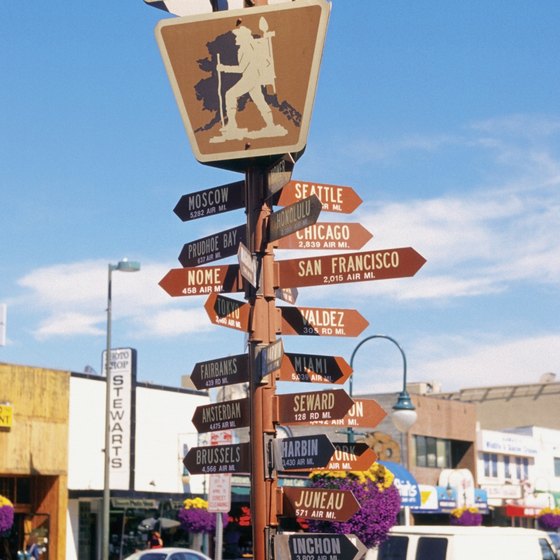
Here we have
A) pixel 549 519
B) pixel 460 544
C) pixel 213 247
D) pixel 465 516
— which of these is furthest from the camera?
pixel 549 519

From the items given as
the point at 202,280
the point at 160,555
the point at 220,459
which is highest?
the point at 202,280

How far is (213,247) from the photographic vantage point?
8164 millimetres

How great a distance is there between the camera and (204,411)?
809 centimetres

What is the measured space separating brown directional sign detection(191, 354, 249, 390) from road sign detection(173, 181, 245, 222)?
1.09 metres

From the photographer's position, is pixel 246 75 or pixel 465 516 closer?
pixel 246 75

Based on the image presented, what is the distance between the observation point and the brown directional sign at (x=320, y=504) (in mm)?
7270

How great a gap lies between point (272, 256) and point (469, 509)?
3933 centimetres

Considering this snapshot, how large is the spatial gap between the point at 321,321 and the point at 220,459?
3.93 feet

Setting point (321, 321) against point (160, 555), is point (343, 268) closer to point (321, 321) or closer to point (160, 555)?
point (321, 321)

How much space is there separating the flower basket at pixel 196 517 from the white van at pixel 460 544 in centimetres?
1513

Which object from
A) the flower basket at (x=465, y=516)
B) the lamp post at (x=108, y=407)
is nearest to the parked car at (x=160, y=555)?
the lamp post at (x=108, y=407)

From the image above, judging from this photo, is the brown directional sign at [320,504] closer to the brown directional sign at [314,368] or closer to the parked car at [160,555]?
the brown directional sign at [314,368]

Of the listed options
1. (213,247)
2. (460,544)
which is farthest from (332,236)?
(460,544)

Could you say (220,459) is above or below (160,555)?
above
